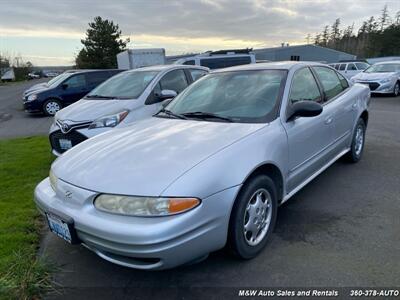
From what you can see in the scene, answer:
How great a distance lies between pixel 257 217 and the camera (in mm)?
2791

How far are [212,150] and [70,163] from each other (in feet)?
4.08

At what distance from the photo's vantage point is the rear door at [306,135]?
3217mm

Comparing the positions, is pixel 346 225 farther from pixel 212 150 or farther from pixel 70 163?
pixel 70 163

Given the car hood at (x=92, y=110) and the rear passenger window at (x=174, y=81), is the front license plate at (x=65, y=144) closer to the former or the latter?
the car hood at (x=92, y=110)

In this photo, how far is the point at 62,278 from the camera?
274 centimetres

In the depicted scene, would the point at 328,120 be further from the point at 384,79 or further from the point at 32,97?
the point at 384,79

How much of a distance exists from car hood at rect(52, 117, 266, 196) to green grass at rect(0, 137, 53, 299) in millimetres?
825

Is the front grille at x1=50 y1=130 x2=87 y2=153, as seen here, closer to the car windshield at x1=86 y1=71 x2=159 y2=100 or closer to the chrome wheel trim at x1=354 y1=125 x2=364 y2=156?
the car windshield at x1=86 y1=71 x2=159 y2=100

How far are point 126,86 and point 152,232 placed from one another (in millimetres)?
4445

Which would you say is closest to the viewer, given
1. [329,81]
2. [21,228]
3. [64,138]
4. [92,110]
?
[21,228]

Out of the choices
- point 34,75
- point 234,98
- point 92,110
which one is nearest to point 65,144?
point 92,110

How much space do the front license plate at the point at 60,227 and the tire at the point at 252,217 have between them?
3.94 feet

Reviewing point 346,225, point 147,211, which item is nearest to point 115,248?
point 147,211

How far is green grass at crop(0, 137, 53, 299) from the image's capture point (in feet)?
8.36
